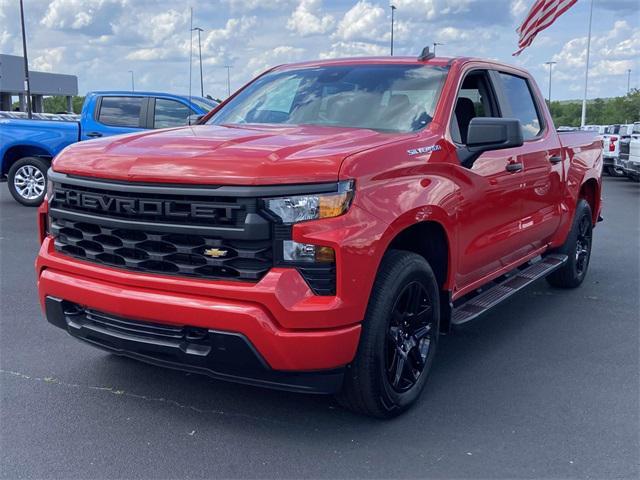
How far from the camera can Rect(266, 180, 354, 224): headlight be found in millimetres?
3146

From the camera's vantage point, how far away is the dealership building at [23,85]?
181ft

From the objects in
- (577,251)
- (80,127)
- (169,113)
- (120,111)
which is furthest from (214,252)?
(80,127)

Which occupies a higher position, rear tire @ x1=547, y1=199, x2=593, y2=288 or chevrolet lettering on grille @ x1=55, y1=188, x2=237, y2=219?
chevrolet lettering on grille @ x1=55, y1=188, x2=237, y2=219

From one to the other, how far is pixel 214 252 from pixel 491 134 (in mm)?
1816

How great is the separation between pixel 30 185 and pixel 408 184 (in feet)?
32.3

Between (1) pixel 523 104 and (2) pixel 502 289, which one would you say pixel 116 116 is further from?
(2) pixel 502 289

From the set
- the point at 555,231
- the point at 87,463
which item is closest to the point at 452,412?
the point at 87,463

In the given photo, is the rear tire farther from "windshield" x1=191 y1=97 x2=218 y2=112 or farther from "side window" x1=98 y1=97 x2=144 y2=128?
"side window" x1=98 y1=97 x2=144 y2=128

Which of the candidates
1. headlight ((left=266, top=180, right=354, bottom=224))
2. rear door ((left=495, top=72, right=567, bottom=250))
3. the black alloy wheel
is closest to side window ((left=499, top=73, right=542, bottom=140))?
rear door ((left=495, top=72, right=567, bottom=250))

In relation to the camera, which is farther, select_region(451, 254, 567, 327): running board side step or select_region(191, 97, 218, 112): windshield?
select_region(191, 97, 218, 112): windshield

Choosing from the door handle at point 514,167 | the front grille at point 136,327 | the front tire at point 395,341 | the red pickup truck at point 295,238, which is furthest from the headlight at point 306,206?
the door handle at point 514,167

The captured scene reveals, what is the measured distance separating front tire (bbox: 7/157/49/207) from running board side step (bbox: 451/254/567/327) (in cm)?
870

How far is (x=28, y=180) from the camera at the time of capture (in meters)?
11.8

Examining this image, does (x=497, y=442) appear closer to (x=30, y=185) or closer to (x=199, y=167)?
(x=199, y=167)
